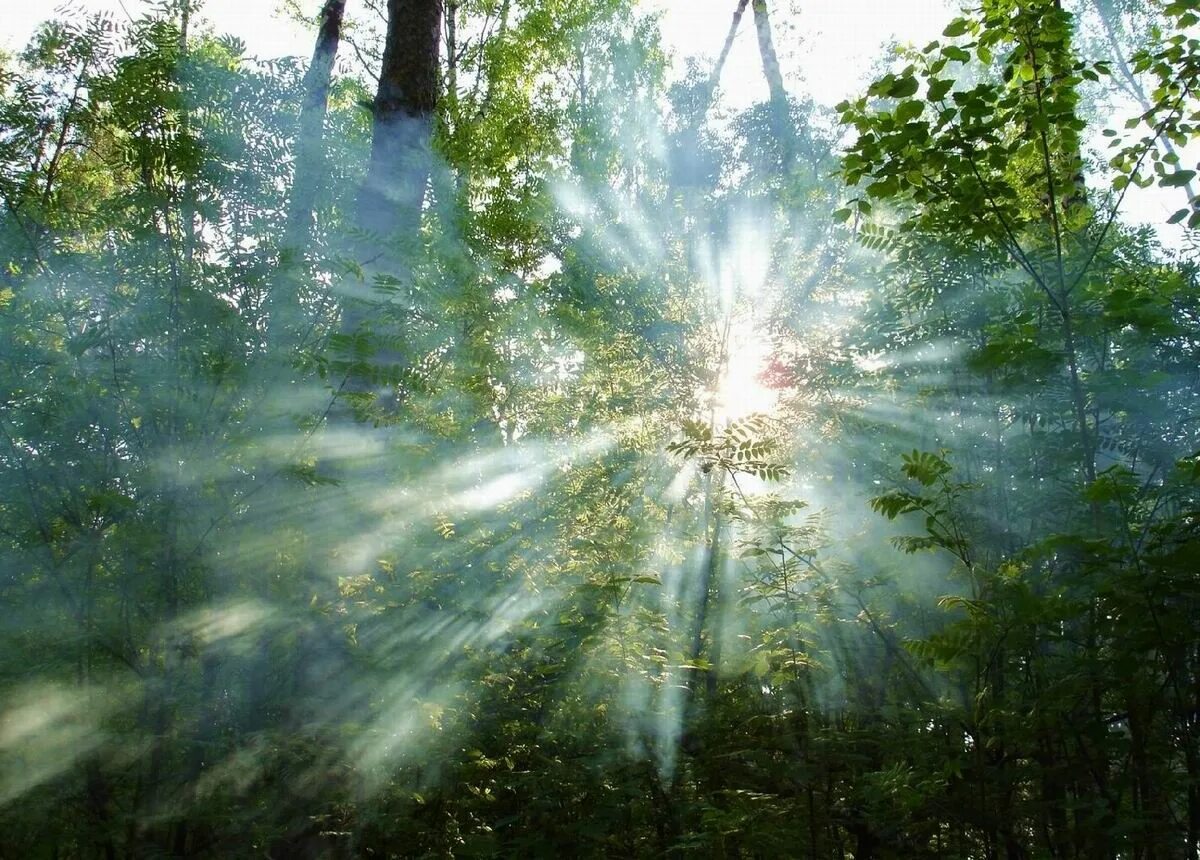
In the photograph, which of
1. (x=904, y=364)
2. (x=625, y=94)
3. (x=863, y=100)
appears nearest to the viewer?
(x=863, y=100)

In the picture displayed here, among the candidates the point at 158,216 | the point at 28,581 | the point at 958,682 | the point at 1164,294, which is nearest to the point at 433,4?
the point at 158,216

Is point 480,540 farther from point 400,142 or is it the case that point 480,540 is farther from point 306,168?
point 400,142

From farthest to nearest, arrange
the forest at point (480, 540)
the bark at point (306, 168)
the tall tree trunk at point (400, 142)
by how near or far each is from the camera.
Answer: the tall tree trunk at point (400, 142) → the bark at point (306, 168) → the forest at point (480, 540)

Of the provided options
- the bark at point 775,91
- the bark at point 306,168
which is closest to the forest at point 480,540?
the bark at point 306,168

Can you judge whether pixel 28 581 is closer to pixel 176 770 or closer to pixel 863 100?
pixel 176 770

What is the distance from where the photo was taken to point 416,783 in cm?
321

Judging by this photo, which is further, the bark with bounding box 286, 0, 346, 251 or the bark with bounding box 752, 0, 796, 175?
the bark with bounding box 752, 0, 796, 175

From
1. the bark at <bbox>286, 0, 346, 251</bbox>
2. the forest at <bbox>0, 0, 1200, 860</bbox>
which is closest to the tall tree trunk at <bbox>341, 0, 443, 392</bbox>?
the forest at <bbox>0, 0, 1200, 860</bbox>

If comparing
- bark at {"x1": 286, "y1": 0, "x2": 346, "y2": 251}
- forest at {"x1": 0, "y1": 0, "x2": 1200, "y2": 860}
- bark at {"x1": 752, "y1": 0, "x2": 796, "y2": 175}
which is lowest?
forest at {"x1": 0, "y1": 0, "x2": 1200, "y2": 860}

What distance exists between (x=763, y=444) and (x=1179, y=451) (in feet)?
7.67

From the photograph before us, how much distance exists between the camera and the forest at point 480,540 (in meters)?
2.65

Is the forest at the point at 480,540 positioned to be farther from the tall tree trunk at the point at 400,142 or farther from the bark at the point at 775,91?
the bark at the point at 775,91

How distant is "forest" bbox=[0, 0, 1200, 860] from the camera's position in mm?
2654

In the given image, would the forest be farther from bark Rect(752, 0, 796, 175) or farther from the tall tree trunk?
bark Rect(752, 0, 796, 175)
